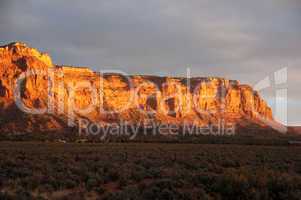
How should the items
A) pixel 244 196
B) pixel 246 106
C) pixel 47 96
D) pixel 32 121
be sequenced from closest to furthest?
pixel 244 196 < pixel 32 121 < pixel 47 96 < pixel 246 106

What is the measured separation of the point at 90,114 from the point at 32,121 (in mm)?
27721

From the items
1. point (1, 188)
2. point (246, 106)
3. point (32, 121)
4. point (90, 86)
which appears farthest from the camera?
point (246, 106)

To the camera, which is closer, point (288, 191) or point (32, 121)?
point (288, 191)

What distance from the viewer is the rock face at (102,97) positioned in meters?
95.1

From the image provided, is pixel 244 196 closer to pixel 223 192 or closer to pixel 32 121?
pixel 223 192

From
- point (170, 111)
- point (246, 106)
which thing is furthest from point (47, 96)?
point (246, 106)

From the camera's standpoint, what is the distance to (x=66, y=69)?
131250 millimetres

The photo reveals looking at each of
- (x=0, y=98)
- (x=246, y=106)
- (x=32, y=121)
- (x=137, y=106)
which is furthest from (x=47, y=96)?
(x=246, y=106)

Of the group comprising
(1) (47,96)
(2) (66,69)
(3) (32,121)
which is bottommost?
(3) (32,121)

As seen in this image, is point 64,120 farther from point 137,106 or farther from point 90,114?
point 137,106

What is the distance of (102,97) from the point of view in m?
128

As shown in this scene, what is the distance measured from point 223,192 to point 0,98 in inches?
3757

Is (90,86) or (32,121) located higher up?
(90,86)

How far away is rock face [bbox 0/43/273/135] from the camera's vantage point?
312 ft
